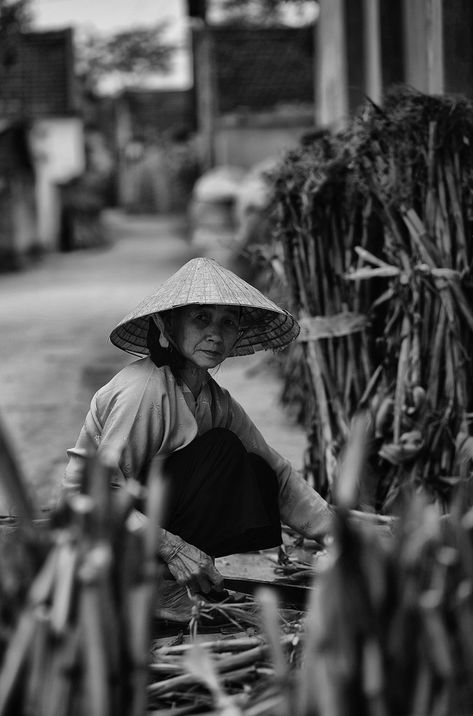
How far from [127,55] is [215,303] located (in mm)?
37135

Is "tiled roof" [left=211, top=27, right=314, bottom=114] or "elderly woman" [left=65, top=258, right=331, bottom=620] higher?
"tiled roof" [left=211, top=27, right=314, bottom=114]

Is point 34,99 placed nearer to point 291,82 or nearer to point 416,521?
point 291,82

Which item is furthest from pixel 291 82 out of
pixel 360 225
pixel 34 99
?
pixel 360 225

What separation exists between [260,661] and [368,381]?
1924 millimetres

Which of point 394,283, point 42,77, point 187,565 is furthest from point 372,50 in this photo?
point 42,77

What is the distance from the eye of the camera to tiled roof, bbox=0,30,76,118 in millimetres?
25203

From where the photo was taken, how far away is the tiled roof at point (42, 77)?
82.7 feet

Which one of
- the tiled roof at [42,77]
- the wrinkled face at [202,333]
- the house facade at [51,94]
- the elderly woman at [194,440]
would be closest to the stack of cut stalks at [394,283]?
the elderly woman at [194,440]

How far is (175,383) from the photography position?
3.05 meters

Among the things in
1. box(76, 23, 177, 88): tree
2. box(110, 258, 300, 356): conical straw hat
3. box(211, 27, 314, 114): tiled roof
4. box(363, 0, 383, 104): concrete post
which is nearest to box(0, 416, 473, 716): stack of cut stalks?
box(110, 258, 300, 356): conical straw hat

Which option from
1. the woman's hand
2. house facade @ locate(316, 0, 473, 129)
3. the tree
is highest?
the tree

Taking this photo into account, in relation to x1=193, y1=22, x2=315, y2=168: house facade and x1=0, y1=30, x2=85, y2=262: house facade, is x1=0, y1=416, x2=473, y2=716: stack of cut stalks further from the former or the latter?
x1=0, y1=30, x2=85, y2=262: house facade

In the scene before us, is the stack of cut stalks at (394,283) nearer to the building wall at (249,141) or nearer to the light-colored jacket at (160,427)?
the light-colored jacket at (160,427)

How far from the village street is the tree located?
70.4 ft
